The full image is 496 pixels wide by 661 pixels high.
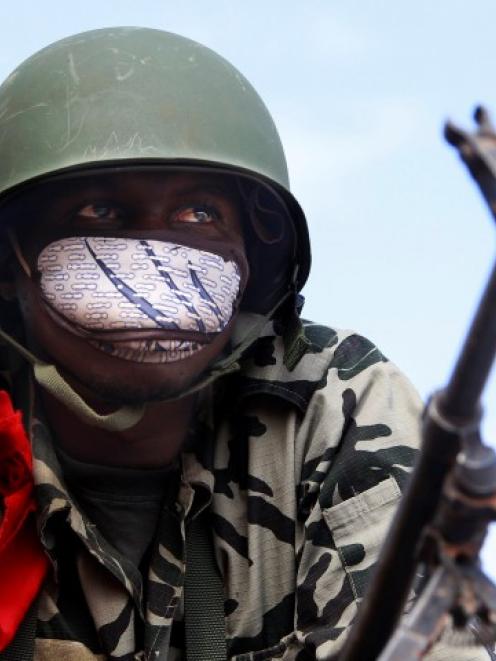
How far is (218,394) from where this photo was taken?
460cm

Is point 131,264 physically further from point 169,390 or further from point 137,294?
point 169,390

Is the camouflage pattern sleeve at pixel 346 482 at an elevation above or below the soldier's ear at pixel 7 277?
below

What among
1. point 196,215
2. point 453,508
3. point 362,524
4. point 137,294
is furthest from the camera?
point 196,215

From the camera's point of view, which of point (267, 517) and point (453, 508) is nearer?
point (453, 508)

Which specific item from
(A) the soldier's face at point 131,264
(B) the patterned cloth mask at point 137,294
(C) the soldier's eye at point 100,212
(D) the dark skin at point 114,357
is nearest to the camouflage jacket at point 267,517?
(D) the dark skin at point 114,357

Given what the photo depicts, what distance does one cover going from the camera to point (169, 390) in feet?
13.9

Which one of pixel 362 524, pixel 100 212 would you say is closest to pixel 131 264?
pixel 100 212

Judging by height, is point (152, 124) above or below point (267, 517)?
above

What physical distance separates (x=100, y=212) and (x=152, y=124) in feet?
1.06

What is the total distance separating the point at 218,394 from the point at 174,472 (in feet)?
0.88

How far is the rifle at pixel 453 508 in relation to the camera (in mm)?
1929

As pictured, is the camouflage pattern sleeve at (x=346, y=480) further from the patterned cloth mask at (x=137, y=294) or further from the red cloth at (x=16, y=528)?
the red cloth at (x=16, y=528)

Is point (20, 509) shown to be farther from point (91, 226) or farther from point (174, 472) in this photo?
point (91, 226)

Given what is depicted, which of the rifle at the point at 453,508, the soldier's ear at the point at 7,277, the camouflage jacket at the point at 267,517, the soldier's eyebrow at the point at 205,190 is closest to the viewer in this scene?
the rifle at the point at 453,508
